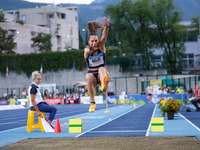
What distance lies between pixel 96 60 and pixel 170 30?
51.8 metres

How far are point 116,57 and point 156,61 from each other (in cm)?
607

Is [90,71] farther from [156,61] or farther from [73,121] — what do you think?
[156,61]

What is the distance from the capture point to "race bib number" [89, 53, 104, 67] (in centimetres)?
676

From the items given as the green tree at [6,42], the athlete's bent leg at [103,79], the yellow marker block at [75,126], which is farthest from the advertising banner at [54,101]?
the athlete's bent leg at [103,79]

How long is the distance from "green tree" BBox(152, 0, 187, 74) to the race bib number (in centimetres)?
4944

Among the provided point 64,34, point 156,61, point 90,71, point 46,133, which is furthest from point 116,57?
point 90,71

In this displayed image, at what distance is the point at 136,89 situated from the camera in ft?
140

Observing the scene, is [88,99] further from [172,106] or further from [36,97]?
[36,97]

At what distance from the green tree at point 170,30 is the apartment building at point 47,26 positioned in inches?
787

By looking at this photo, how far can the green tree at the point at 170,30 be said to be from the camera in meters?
55.1

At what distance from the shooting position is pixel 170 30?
5694 centimetres

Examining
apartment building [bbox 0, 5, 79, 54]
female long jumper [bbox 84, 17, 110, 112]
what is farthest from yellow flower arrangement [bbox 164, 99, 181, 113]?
apartment building [bbox 0, 5, 79, 54]

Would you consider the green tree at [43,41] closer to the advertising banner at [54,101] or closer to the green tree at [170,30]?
the green tree at [170,30]

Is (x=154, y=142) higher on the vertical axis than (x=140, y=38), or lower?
lower
